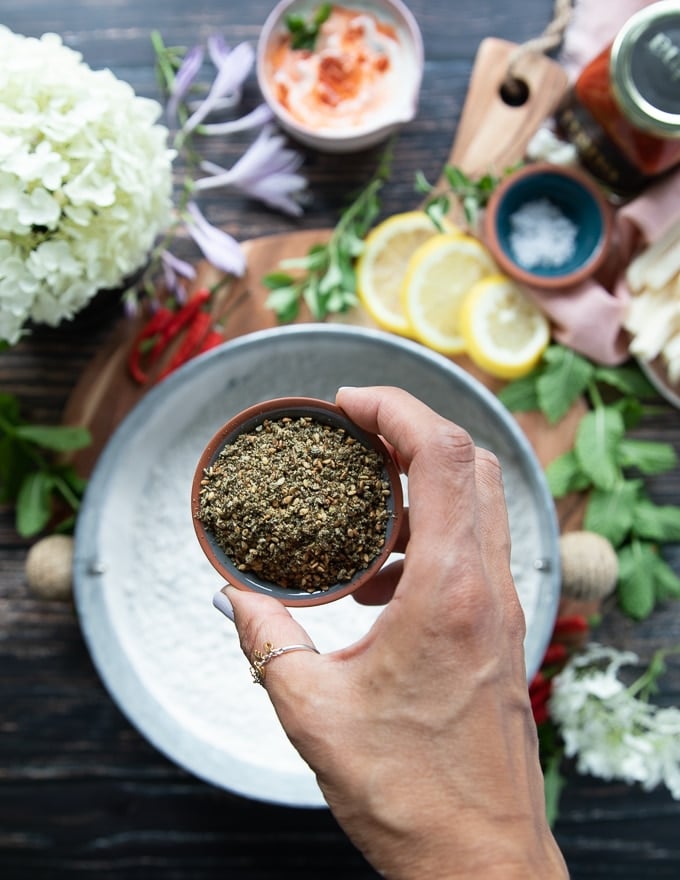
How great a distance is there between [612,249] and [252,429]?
83 cm

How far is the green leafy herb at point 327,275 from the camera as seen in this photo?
138 centimetres

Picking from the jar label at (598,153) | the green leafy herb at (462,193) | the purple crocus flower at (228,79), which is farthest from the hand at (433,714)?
the purple crocus flower at (228,79)

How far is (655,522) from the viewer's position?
1.43 metres

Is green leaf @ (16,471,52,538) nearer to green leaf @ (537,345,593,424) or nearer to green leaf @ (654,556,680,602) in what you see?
green leaf @ (537,345,593,424)

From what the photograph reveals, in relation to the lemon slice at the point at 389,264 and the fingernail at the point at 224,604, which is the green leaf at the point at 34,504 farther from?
the lemon slice at the point at 389,264

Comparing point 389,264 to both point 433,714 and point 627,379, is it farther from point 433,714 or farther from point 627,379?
point 433,714

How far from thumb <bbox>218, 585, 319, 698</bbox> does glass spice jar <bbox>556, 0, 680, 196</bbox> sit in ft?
3.05

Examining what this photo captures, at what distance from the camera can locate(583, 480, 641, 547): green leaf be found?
1396 millimetres

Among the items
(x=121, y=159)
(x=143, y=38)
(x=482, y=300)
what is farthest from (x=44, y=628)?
(x=143, y=38)

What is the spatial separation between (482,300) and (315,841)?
103 centimetres

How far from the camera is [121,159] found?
108 cm

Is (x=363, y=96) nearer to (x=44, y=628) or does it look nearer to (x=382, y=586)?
(x=382, y=586)

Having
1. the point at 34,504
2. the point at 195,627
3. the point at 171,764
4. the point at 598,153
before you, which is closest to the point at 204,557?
the point at 195,627

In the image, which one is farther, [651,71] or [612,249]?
[612,249]
